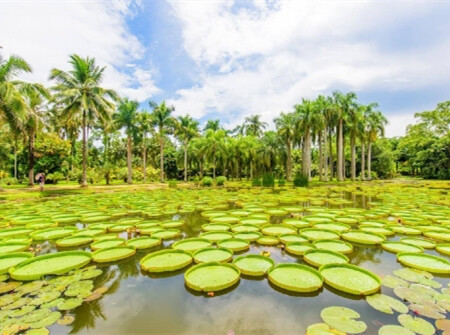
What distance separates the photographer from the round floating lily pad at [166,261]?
400cm

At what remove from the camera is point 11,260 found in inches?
166

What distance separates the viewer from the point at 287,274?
365 cm

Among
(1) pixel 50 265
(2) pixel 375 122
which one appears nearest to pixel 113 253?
(1) pixel 50 265

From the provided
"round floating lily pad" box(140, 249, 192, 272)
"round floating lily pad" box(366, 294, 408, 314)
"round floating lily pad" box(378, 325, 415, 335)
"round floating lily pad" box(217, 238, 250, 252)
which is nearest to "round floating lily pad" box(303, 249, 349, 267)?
"round floating lily pad" box(366, 294, 408, 314)

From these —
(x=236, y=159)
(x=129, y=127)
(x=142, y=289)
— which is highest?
(x=129, y=127)

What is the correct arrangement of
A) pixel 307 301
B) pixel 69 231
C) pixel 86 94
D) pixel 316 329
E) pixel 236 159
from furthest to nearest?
pixel 236 159
pixel 86 94
pixel 69 231
pixel 307 301
pixel 316 329

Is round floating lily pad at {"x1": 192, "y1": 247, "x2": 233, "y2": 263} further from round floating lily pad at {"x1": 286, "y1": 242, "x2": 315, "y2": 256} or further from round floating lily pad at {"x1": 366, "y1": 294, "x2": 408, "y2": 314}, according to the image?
round floating lily pad at {"x1": 366, "y1": 294, "x2": 408, "y2": 314}

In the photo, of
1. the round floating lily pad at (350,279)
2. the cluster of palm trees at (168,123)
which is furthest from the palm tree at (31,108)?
the round floating lily pad at (350,279)

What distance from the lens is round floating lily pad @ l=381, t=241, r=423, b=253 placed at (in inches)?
185

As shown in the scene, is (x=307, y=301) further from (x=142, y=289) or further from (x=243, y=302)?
(x=142, y=289)

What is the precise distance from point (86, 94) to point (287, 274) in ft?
75.4

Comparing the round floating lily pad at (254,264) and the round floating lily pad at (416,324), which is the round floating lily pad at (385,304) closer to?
the round floating lily pad at (416,324)

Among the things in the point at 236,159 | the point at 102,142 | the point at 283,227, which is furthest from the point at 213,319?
the point at 102,142

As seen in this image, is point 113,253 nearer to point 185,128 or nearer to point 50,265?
point 50,265
